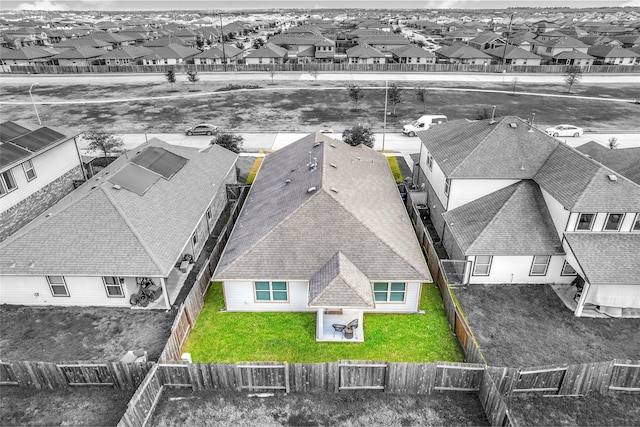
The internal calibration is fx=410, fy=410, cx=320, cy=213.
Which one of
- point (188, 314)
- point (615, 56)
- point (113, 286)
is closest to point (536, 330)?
point (188, 314)

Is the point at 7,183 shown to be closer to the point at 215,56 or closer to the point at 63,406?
the point at 63,406

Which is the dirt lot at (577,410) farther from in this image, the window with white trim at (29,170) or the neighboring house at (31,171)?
the window with white trim at (29,170)

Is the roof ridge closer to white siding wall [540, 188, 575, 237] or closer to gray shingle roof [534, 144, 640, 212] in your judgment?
white siding wall [540, 188, 575, 237]

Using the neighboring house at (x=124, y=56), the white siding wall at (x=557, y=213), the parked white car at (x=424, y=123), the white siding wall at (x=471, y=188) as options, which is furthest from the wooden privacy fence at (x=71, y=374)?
the neighboring house at (x=124, y=56)

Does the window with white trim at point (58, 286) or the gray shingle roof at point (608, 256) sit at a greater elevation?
the gray shingle roof at point (608, 256)

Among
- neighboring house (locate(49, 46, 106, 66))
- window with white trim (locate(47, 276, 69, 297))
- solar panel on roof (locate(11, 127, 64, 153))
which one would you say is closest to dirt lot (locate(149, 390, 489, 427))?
window with white trim (locate(47, 276, 69, 297))
